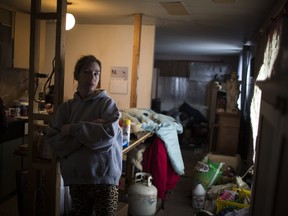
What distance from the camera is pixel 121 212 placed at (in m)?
2.43

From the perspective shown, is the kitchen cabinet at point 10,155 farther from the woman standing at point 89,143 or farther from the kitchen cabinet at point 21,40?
the woman standing at point 89,143

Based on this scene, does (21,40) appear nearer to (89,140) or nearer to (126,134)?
(126,134)

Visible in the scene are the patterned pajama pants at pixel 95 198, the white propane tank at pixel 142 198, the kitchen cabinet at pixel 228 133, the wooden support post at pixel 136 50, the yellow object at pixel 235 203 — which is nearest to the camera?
the patterned pajama pants at pixel 95 198

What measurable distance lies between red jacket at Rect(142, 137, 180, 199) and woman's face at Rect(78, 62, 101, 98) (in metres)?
1.37

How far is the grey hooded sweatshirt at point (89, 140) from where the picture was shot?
161 centimetres

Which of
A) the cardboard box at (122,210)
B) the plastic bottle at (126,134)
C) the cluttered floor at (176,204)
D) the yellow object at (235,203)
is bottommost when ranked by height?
the cluttered floor at (176,204)

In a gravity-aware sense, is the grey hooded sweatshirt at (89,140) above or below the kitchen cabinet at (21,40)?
below

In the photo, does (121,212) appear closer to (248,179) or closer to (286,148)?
(248,179)

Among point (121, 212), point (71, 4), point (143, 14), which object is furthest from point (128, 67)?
point (121, 212)

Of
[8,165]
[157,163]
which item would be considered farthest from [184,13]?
[8,165]

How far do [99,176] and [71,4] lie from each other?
2.31m

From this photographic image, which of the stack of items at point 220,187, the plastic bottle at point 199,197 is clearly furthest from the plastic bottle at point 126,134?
the plastic bottle at point 199,197

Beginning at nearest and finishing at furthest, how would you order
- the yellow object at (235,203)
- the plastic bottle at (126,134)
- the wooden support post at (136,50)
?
the plastic bottle at (126,134) → the yellow object at (235,203) → the wooden support post at (136,50)

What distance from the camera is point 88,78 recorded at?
175cm
